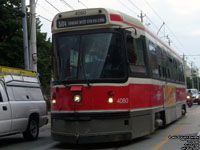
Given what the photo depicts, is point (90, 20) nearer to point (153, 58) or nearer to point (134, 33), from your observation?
point (134, 33)

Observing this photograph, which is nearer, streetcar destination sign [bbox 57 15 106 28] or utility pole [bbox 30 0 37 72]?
streetcar destination sign [bbox 57 15 106 28]

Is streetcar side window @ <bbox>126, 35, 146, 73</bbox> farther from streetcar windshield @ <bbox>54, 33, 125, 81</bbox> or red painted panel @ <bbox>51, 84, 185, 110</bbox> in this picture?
red painted panel @ <bbox>51, 84, 185, 110</bbox>

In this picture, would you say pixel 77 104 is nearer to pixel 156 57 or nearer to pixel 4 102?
pixel 4 102

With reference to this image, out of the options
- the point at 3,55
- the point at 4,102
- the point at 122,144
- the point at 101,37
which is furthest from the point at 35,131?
the point at 3,55

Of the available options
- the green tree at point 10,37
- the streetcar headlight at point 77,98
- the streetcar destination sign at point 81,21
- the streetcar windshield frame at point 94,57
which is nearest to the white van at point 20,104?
the streetcar windshield frame at point 94,57

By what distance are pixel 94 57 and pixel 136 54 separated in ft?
4.44

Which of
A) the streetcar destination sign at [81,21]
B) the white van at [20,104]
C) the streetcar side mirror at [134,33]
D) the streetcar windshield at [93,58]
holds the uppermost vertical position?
the streetcar destination sign at [81,21]

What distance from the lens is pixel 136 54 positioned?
378 inches

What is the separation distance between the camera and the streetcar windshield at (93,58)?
348 inches

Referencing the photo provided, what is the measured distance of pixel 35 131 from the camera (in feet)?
39.5

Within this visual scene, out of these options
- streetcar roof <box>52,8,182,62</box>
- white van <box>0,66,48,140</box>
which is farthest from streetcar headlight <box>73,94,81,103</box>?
white van <box>0,66,48,140</box>

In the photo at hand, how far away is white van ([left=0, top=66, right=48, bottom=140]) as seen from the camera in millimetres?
10380

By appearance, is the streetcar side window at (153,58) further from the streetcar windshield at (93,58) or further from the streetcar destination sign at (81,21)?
the streetcar destination sign at (81,21)

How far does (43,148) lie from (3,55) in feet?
53.5
